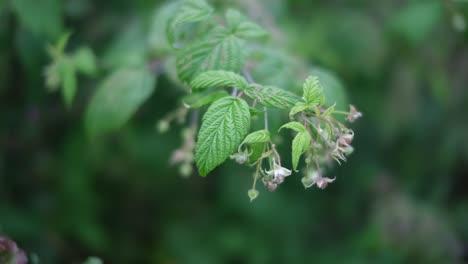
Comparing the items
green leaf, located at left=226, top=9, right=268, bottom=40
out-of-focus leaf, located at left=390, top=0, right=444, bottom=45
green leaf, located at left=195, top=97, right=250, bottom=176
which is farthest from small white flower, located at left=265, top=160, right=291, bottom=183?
out-of-focus leaf, located at left=390, top=0, right=444, bottom=45

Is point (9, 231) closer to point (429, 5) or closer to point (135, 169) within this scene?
point (135, 169)

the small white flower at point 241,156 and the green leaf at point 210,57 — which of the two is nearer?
the small white flower at point 241,156

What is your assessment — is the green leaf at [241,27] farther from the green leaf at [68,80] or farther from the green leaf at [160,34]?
the green leaf at [68,80]

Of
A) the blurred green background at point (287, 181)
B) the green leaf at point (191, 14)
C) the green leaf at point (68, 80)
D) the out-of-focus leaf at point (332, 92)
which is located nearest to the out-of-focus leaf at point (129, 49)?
the blurred green background at point (287, 181)

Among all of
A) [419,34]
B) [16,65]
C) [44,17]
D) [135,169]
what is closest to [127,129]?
[135,169]

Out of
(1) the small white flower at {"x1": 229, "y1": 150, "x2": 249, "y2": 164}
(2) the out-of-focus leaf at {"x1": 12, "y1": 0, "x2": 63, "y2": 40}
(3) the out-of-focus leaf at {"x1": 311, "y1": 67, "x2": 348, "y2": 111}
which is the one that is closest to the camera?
(1) the small white flower at {"x1": 229, "y1": 150, "x2": 249, "y2": 164}

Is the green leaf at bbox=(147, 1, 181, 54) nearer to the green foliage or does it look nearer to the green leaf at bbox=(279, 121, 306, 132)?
the green foliage
